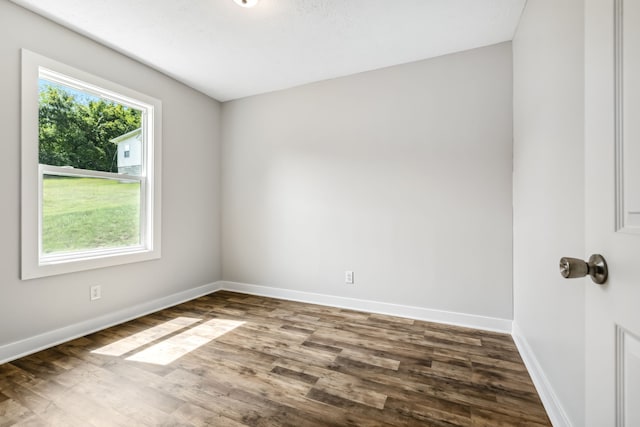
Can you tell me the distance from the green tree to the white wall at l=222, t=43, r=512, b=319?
52.6 inches

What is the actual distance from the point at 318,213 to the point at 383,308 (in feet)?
4.02

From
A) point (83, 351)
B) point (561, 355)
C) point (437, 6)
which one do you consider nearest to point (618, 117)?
point (561, 355)

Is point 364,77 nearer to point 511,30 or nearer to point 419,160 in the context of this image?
point 419,160

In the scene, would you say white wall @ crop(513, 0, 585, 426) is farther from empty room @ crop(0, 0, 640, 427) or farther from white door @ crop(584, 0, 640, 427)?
white door @ crop(584, 0, 640, 427)

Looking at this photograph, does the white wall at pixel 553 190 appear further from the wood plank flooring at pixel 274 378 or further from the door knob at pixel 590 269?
the door knob at pixel 590 269

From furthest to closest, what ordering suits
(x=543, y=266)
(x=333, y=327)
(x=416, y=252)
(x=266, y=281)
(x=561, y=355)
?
(x=266, y=281) → (x=416, y=252) → (x=333, y=327) → (x=543, y=266) → (x=561, y=355)

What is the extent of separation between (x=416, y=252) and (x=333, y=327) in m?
1.07

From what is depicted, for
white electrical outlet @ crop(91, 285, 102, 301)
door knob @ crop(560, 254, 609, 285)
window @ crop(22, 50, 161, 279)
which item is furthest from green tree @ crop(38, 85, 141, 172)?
door knob @ crop(560, 254, 609, 285)

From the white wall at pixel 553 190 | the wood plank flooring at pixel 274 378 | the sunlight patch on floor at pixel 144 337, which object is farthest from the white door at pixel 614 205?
the sunlight patch on floor at pixel 144 337

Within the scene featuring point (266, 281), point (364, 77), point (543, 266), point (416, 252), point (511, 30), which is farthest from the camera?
point (266, 281)

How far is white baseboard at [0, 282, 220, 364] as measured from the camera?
206 centimetres

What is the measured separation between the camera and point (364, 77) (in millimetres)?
3041

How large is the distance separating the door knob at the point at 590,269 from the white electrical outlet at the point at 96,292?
126 inches

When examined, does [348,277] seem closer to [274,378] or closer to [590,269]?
[274,378]
